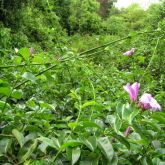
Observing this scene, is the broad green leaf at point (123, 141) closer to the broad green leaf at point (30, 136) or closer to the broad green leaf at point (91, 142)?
the broad green leaf at point (91, 142)

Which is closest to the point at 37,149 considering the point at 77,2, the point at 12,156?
the point at 12,156

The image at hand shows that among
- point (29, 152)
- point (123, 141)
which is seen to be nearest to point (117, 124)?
point (123, 141)

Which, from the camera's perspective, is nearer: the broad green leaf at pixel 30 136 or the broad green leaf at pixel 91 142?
the broad green leaf at pixel 91 142

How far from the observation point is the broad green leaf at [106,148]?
0.62 metres

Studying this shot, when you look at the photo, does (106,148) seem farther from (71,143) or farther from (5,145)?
(5,145)

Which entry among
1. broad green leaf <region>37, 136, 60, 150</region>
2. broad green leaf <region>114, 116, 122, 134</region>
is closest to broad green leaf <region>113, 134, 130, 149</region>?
broad green leaf <region>114, 116, 122, 134</region>

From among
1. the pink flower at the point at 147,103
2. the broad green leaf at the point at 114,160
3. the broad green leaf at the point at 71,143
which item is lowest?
the broad green leaf at the point at 114,160

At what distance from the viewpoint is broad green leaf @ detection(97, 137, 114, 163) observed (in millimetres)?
624

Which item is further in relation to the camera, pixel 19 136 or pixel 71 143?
pixel 19 136

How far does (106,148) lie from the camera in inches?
24.9

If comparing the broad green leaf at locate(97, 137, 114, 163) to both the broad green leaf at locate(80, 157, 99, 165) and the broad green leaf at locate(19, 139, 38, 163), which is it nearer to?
the broad green leaf at locate(80, 157, 99, 165)

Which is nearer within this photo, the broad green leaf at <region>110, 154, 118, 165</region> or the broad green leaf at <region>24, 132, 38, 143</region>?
the broad green leaf at <region>110, 154, 118, 165</region>

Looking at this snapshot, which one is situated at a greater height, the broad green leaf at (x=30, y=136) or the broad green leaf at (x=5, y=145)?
the broad green leaf at (x=30, y=136)

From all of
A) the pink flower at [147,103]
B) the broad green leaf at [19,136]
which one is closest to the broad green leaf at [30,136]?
the broad green leaf at [19,136]
